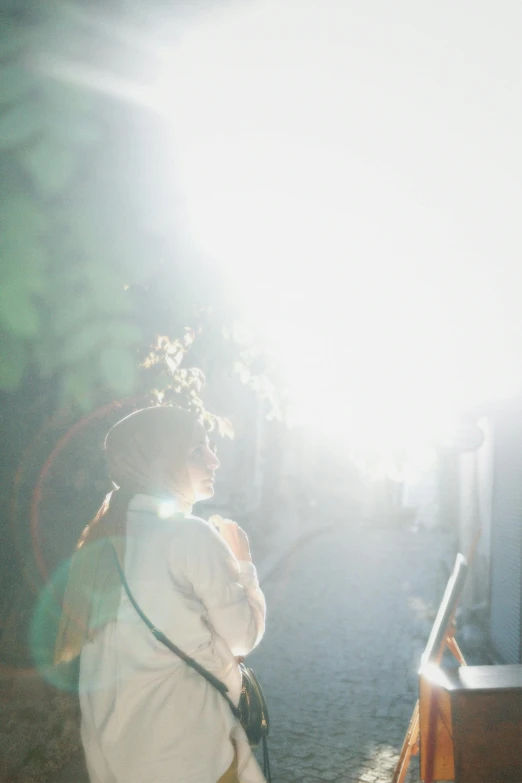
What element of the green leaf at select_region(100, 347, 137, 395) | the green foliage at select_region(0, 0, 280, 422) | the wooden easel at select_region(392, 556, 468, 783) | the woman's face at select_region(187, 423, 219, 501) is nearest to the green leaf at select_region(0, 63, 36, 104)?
the green foliage at select_region(0, 0, 280, 422)

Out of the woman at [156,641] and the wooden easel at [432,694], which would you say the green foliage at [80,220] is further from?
the wooden easel at [432,694]

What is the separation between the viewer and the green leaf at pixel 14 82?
3.32 metres

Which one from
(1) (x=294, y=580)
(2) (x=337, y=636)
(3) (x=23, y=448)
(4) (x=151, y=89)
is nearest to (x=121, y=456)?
(3) (x=23, y=448)

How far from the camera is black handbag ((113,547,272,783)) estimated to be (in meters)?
2.12

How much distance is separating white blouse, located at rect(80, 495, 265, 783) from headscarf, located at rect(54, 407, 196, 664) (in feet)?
0.20

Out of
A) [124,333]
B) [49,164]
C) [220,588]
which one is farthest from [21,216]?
[220,588]

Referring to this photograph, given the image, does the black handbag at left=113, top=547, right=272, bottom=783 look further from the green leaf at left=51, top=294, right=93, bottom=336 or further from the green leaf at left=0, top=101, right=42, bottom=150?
the green leaf at left=0, top=101, right=42, bottom=150

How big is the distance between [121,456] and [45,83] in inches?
80.4

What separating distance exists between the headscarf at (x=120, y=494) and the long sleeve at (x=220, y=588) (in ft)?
Result: 0.72

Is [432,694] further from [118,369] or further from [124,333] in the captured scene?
[124,333]

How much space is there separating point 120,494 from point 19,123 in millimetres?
2001

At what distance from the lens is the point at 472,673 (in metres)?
3.84

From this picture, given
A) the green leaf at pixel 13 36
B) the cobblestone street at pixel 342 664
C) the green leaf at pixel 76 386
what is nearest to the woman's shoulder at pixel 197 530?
the green leaf at pixel 76 386

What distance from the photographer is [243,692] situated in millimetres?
2367
